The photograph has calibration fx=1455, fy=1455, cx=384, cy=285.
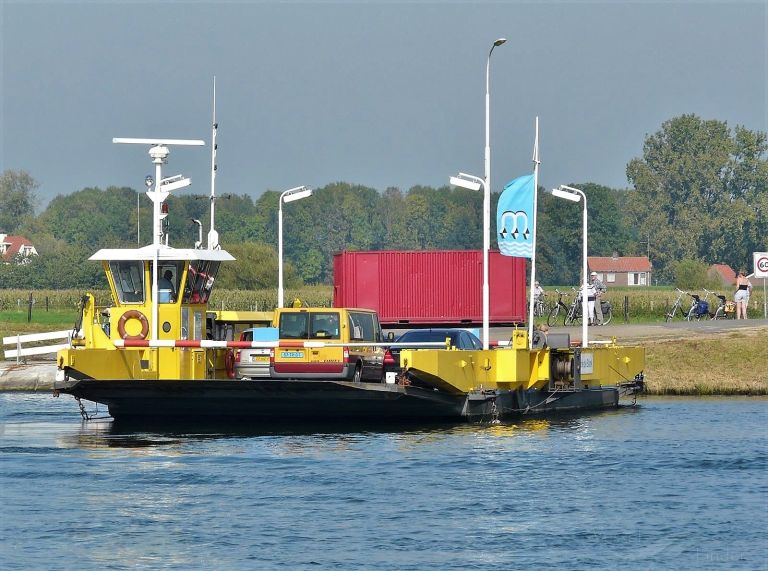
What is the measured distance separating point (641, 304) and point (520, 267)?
25.1 meters

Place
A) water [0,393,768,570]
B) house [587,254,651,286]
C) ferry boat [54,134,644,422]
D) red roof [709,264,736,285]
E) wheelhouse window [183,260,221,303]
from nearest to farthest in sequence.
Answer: water [0,393,768,570] < ferry boat [54,134,644,422] < wheelhouse window [183,260,221,303] < house [587,254,651,286] < red roof [709,264,736,285]

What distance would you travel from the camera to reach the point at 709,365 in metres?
43.3

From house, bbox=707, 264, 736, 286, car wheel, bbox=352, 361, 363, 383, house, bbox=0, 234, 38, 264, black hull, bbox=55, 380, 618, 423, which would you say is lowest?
black hull, bbox=55, 380, 618, 423

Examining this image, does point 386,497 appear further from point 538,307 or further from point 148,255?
point 538,307

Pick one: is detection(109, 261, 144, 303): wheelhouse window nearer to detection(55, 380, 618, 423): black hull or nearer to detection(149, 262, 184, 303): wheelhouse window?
detection(149, 262, 184, 303): wheelhouse window

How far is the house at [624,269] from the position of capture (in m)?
165

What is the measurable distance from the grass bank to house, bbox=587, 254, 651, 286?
118566 millimetres

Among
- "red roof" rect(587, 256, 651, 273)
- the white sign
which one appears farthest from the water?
"red roof" rect(587, 256, 651, 273)

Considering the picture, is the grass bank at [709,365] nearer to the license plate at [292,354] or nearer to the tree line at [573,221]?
the license plate at [292,354]

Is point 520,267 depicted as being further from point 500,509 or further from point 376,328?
point 500,509

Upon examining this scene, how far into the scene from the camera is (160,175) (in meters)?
30.3

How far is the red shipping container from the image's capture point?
54594 millimetres

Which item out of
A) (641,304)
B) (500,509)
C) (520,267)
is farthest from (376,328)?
(641,304)

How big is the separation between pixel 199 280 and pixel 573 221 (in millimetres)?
117535
